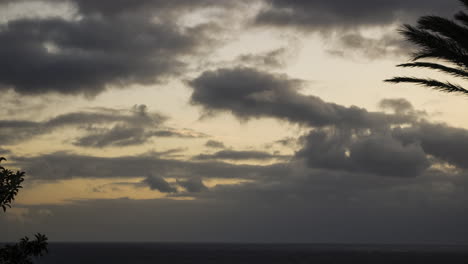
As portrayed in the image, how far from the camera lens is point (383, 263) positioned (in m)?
157

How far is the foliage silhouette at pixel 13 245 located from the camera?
12.6 meters

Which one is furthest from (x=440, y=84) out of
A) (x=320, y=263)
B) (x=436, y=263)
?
(x=436, y=263)

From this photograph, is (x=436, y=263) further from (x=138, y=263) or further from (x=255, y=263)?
(x=138, y=263)

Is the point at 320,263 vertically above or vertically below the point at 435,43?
below

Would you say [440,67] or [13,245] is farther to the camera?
[440,67]

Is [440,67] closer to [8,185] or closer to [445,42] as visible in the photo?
[445,42]

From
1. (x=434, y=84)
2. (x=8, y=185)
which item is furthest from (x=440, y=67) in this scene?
(x=8, y=185)

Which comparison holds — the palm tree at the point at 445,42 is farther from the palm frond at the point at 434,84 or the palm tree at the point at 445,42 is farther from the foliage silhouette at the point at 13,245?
the foliage silhouette at the point at 13,245

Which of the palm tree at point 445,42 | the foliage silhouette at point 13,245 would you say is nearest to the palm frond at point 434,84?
the palm tree at point 445,42

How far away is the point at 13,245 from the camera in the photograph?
1295cm

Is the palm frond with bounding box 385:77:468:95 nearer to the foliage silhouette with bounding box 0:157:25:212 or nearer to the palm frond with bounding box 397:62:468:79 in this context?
the palm frond with bounding box 397:62:468:79

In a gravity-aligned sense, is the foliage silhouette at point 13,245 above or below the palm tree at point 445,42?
below

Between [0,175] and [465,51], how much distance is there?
13676mm

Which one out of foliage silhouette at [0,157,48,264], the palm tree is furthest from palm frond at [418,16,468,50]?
foliage silhouette at [0,157,48,264]
